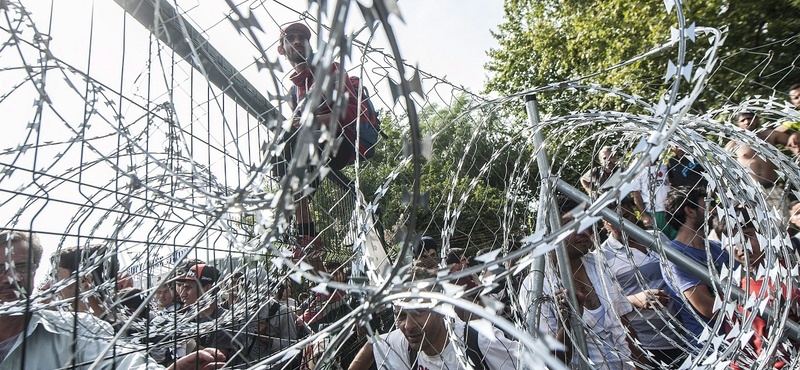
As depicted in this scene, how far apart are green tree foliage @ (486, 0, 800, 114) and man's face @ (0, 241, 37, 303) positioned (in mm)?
2166

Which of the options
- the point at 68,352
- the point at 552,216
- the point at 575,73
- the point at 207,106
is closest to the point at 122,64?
the point at 207,106

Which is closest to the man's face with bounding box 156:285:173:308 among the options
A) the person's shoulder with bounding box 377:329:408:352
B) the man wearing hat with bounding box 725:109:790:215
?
the person's shoulder with bounding box 377:329:408:352

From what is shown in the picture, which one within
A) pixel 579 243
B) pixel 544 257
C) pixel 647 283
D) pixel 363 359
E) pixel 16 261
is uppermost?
pixel 16 261

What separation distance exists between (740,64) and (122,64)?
25.8 feet

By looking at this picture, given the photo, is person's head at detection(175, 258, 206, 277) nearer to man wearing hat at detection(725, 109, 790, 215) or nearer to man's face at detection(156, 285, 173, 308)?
man's face at detection(156, 285, 173, 308)

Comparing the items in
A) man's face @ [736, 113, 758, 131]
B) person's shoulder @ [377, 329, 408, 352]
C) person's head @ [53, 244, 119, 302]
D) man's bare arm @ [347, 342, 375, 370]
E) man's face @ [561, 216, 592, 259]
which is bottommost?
man's bare arm @ [347, 342, 375, 370]

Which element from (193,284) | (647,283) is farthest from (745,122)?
(193,284)

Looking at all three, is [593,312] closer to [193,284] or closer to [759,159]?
[759,159]

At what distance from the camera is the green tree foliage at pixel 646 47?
6.02 metres

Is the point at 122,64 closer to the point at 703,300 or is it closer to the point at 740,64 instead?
the point at 703,300

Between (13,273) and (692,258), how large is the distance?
3.00 metres

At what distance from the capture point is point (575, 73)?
13.3m

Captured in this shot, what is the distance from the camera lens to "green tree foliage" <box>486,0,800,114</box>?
6.02 m

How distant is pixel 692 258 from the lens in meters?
2.51
